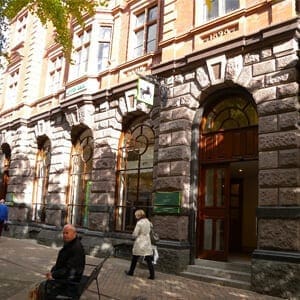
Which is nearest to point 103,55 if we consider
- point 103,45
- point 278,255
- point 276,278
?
point 103,45

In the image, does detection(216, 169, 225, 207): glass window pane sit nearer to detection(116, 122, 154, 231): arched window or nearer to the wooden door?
the wooden door

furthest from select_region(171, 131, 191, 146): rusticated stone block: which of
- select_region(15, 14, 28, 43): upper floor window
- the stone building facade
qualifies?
select_region(15, 14, 28, 43): upper floor window

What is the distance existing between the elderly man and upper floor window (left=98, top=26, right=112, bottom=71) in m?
10.5

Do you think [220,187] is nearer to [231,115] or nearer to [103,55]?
[231,115]

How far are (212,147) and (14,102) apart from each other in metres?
14.2

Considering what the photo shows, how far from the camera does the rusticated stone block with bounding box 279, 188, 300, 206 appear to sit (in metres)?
8.31

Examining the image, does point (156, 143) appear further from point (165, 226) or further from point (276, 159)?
point (276, 159)

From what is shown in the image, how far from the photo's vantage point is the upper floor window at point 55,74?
1811cm

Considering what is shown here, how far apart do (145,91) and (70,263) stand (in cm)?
672

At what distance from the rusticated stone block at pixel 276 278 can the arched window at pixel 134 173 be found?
4514mm

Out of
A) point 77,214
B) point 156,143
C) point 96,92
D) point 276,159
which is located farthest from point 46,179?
point 276,159

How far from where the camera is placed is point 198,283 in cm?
919

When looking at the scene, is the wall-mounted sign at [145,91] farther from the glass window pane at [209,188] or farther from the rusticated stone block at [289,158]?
the rusticated stone block at [289,158]

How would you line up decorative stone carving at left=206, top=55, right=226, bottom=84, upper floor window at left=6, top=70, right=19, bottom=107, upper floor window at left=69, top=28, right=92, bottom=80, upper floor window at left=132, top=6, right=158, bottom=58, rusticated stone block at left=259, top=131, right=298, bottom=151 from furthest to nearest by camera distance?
1. upper floor window at left=6, top=70, right=19, bottom=107
2. upper floor window at left=69, top=28, right=92, bottom=80
3. upper floor window at left=132, top=6, right=158, bottom=58
4. decorative stone carving at left=206, top=55, right=226, bottom=84
5. rusticated stone block at left=259, top=131, right=298, bottom=151
